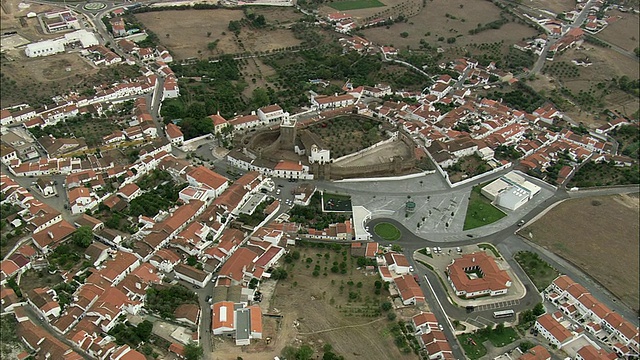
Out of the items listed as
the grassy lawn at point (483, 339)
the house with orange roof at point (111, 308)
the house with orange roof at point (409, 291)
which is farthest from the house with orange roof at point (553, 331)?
the house with orange roof at point (111, 308)

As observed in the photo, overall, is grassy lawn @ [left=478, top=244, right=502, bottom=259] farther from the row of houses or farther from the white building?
the white building

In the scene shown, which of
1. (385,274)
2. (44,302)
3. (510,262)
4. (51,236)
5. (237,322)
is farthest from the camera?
(510,262)

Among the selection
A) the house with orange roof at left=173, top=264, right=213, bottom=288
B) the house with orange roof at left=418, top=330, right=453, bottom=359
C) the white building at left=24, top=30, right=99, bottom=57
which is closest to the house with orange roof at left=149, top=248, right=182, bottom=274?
the house with orange roof at left=173, top=264, right=213, bottom=288

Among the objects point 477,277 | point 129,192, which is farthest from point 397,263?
point 129,192

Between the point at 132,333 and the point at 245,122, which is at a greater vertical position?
the point at 245,122

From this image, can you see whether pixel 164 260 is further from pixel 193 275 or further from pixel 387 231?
pixel 387 231

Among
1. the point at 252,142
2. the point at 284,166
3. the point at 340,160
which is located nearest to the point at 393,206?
the point at 340,160

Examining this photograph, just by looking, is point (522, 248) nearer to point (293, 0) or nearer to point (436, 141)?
point (436, 141)
